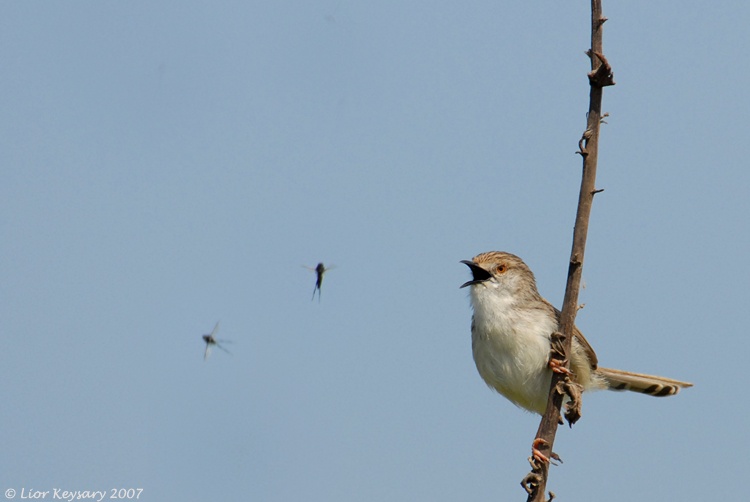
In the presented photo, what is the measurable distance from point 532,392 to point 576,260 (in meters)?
2.62

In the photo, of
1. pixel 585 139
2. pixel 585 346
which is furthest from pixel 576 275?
pixel 585 346

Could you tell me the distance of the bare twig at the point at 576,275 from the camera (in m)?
4.37

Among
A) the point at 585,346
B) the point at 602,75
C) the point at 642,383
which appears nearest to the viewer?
the point at 602,75

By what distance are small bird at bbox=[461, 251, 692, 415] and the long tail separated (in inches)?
23.5

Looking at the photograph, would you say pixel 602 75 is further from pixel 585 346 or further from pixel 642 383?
pixel 642 383

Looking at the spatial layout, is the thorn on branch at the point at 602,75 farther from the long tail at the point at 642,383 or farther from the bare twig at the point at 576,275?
the long tail at the point at 642,383

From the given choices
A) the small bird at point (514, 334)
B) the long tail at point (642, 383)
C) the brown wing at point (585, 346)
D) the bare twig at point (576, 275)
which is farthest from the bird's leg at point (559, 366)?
the long tail at point (642, 383)

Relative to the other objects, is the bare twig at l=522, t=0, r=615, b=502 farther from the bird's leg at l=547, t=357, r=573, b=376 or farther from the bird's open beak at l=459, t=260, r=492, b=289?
the bird's open beak at l=459, t=260, r=492, b=289

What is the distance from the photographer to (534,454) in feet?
17.9

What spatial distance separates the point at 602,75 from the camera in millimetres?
4355

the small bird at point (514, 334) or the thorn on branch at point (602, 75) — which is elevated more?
the thorn on branch at point (602, 75)

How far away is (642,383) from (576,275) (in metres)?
4.06

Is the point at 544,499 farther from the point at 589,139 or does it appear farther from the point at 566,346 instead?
the point at 589,139

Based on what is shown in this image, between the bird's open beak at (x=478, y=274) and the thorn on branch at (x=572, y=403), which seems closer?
the thorn on branch at (x=572, y=403)
